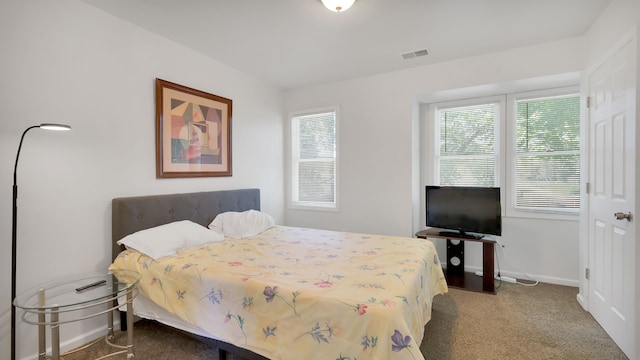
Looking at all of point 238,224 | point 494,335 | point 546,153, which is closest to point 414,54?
point 546,153

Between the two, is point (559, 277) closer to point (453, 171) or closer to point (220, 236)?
point (453, 171)

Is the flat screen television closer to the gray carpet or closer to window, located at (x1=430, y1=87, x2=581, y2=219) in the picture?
window, located at (x1=430, y1=87, x2=581, y2=219)

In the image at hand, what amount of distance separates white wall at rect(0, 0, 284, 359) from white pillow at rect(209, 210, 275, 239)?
0.50 metres

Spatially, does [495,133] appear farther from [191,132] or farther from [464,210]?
[191,132]

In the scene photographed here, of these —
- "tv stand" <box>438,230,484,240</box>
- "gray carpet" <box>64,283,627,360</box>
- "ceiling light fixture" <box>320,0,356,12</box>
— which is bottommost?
"gray carpet" <box>64,283,627,360</box>

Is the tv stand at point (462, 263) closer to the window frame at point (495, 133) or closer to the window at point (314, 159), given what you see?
the window frame at point (495, 133)

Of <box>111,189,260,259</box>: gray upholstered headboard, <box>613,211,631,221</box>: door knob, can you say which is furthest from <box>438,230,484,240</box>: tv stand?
<box>111,189,260,259</box>: gray upholstered headboard

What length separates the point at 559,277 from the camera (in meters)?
3.27

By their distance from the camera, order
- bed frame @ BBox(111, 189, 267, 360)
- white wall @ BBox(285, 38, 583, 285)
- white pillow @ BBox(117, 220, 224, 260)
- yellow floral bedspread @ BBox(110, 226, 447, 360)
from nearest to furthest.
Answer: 1. yellow floral bedspread @ BBox(110, 226, 447, 360)
2. white pillow @ BBox(117, 220, 224, 260)
3. bed frame @ BBox(111, 189, 267, 360)
4. white wall @ BBox(285, 38, 583, 285)

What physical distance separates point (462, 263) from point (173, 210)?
329 cm

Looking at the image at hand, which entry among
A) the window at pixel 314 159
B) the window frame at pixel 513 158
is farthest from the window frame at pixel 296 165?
the window frame at pixel 513 158

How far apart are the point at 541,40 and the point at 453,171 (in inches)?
65.7

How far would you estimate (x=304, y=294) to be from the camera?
4.91ft

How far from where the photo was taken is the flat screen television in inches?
→ 123
